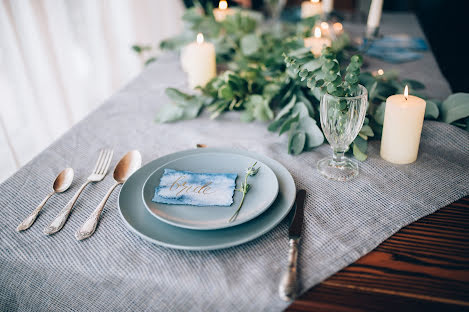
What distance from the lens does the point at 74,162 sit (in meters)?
0.76

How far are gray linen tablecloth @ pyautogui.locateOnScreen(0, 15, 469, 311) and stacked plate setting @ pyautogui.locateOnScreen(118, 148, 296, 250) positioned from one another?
21 millimetres

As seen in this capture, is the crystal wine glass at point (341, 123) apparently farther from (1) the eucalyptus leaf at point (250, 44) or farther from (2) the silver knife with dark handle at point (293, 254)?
(1) the eucalyptus leaf at point (250, 44)

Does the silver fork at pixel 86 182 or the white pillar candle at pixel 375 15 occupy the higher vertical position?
the white pillar candle at pixel 375 15

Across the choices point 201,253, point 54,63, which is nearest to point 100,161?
point 201,253

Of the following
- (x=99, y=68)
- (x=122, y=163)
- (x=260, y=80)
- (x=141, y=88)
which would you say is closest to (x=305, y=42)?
(x=260, y=80)

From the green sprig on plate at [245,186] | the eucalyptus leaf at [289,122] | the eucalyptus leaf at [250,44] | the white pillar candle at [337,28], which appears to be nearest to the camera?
the green sprig on plate at [245,186]

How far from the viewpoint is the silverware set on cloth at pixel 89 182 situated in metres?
0.56

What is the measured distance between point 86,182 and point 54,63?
1169 mm

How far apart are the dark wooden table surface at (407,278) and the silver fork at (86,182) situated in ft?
1.24

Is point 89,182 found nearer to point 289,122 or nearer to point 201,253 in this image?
point 201,253

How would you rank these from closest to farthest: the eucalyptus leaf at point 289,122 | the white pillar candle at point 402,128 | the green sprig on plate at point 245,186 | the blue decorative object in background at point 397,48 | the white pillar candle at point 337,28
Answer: the green sprig on plate at point 245,186 → the white pillar candle at point 402,128 → the eucalyptus leaf at point 289,122 → the blue decorative object in background at point 397,48 → the white pillar candle at point 337,28

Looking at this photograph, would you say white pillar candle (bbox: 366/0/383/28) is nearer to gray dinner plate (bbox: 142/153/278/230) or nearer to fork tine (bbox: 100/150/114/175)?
gray dinner plate (bbox: 142/153/278/230)

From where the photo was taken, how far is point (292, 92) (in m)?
0.88

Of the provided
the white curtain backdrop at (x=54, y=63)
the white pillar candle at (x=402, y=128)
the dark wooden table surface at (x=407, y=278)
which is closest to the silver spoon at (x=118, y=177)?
the dark wooden table surface at (x=407, y=278)
